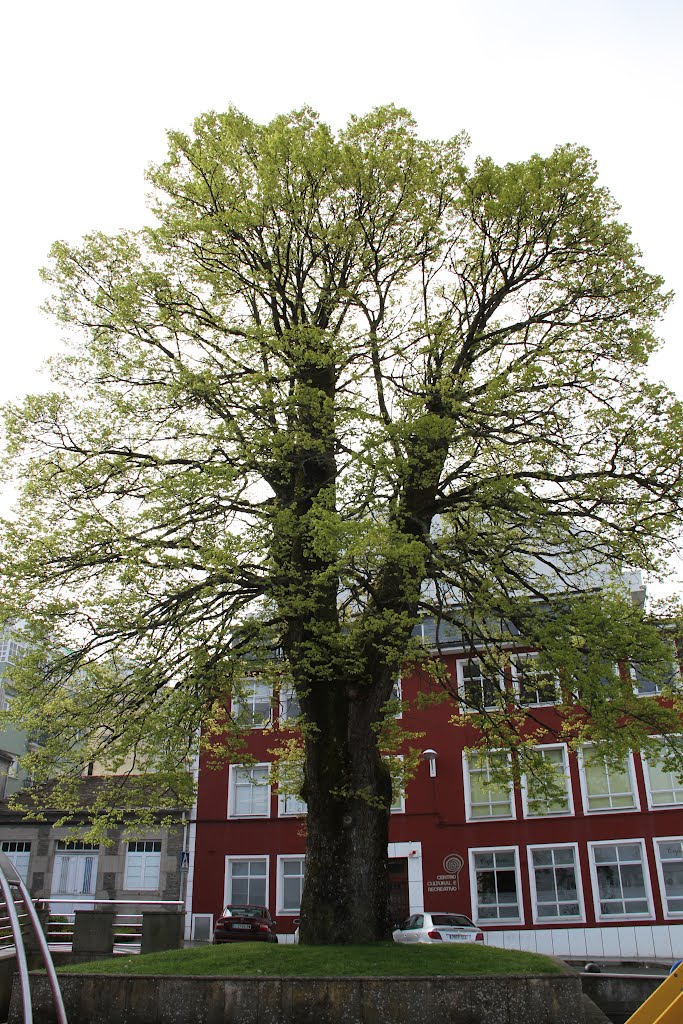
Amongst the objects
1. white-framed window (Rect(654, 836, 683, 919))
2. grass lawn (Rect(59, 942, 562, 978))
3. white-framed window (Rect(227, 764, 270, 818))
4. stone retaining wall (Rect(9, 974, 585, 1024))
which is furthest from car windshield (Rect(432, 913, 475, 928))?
white-framed window (Rect(227, 764, 270, 818))

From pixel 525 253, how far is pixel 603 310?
6.16ft

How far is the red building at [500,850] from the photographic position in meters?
26.3

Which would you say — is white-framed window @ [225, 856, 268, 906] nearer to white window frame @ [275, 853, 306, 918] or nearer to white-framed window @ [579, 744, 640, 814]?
white window frame @ [275, 853, 306, 918]

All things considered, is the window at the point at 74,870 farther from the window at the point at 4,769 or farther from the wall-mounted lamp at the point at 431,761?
the wall-mounted lamp at the point at 431,761

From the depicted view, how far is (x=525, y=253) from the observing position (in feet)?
54.7

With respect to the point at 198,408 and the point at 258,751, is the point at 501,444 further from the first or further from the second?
the point at 258,751

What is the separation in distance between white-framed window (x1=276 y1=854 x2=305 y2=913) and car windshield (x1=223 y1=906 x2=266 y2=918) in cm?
337

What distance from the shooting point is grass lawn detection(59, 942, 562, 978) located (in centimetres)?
1151

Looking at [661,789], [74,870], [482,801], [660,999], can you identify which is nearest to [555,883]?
[482,801]

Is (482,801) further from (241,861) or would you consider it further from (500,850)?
(241,861)

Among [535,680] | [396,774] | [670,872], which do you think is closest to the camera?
[535,680]

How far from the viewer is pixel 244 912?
25891mm

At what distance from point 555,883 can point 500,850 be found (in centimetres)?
196

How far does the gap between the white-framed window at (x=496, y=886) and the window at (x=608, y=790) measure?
9.98 feet
